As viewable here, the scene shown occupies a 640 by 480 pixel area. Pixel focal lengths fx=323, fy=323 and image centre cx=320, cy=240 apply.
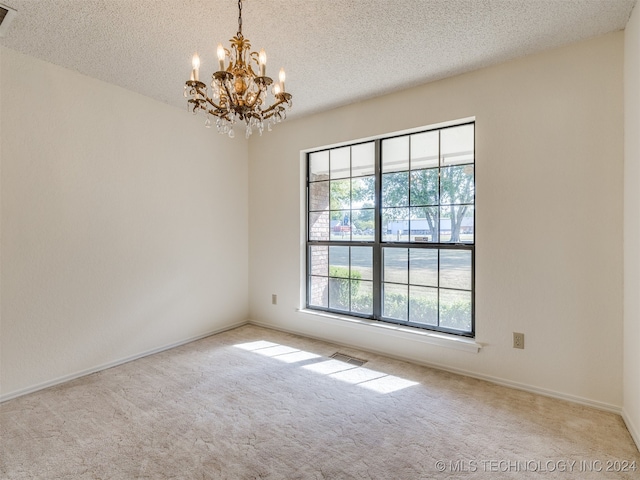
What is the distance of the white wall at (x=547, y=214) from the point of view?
88.7 inches

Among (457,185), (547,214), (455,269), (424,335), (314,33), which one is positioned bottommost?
(424,335)

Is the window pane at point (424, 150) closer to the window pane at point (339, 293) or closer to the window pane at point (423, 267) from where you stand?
the window pane at point (423, 267)

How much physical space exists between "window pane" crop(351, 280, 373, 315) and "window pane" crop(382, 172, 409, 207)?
0.90 meters

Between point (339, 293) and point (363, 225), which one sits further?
point (339, 293)

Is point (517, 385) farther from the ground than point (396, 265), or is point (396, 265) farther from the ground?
point (396, 265)

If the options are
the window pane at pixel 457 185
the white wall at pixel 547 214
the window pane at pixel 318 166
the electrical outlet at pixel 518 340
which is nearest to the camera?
the white wall at pixel 547 214

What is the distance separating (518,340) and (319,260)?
84.5 inches

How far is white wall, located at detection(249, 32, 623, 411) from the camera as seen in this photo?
2.25 metres

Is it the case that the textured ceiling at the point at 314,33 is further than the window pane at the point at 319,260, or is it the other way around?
the window pane at the point at 319,260

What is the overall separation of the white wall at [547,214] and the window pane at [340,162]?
690 mm

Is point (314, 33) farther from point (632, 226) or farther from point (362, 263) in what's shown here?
point (632, 226)

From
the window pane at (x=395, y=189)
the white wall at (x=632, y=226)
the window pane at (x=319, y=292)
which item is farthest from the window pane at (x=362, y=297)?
the white wall at (x=632, y=226)

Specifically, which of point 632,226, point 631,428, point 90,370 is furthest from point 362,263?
point 90,370

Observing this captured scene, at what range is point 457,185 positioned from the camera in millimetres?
2951
